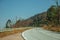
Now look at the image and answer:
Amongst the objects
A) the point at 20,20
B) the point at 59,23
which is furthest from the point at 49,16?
the point at 20,20

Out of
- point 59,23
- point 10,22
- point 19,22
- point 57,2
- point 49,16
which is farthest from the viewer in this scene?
point 19,22

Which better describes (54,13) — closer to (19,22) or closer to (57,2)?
(57,2)

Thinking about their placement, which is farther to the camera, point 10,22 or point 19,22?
point 19,22

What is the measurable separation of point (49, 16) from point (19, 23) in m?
68.6

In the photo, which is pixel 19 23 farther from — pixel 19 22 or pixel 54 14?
pixel 54 14

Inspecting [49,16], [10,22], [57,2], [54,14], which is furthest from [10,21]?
[57,2]

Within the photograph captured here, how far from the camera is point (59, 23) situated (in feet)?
286

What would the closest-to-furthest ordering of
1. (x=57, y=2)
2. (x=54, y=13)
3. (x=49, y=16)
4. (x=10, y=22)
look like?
(x=57, y=2) < (x=54, y=13) < (x=49, y=16) < (x=10, y=22)

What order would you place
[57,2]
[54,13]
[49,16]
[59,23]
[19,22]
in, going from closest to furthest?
[57,2]
[59,23]
[54,13]
[49,16]
[19,22]

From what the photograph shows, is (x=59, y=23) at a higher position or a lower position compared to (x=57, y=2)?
lower

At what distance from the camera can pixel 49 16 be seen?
11206 cm

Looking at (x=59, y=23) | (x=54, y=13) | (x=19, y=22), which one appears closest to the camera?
(x=59, y=23)

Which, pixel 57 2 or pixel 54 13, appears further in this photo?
pixel 54 13

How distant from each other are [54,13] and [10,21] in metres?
77.5
